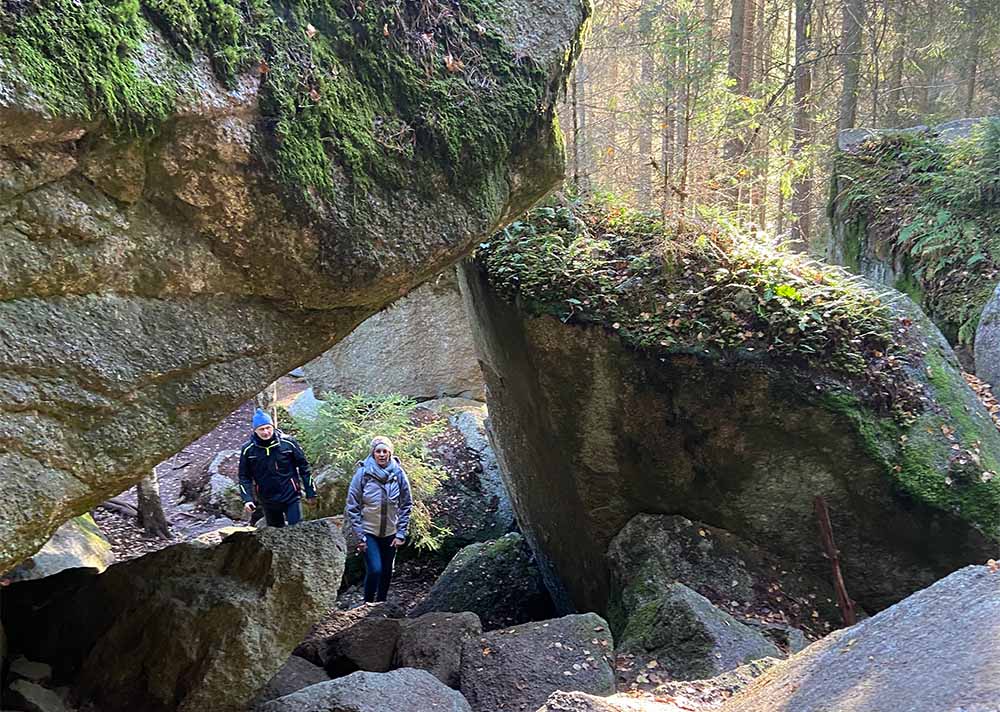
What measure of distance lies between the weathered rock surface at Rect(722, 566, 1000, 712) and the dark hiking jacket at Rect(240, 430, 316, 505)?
5.13 m

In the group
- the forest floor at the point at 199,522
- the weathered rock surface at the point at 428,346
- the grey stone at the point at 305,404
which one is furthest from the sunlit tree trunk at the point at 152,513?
the weathered rock surface at the point at 428,346

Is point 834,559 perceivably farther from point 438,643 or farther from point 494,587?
point 494,587

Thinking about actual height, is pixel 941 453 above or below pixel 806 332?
below

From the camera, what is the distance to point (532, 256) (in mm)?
7770

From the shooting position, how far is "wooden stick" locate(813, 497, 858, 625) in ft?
22.1

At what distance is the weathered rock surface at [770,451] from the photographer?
22.0ft

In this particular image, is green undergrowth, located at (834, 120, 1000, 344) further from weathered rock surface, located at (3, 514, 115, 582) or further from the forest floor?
weathered rock surface, located at (3, 514, 115, 582)

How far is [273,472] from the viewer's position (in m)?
7.57

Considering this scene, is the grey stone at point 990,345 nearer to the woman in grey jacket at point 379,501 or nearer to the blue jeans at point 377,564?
the woman in grey jacket at point 379,501

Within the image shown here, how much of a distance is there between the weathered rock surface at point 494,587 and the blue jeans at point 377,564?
63 centimetres

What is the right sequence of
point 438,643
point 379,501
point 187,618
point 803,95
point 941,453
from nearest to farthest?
point 187,618 < point 438,643 < point 941,453 < point 379,501 < point 803,95

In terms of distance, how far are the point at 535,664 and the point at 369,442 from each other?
4.93 m

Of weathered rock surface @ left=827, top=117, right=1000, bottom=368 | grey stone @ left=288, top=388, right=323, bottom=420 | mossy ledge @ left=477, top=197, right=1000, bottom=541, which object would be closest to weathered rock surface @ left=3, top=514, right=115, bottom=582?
grey stone @ left=288, top=388, right=323, bottom=420

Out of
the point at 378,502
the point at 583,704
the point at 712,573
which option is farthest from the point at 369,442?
the point at 583,704
